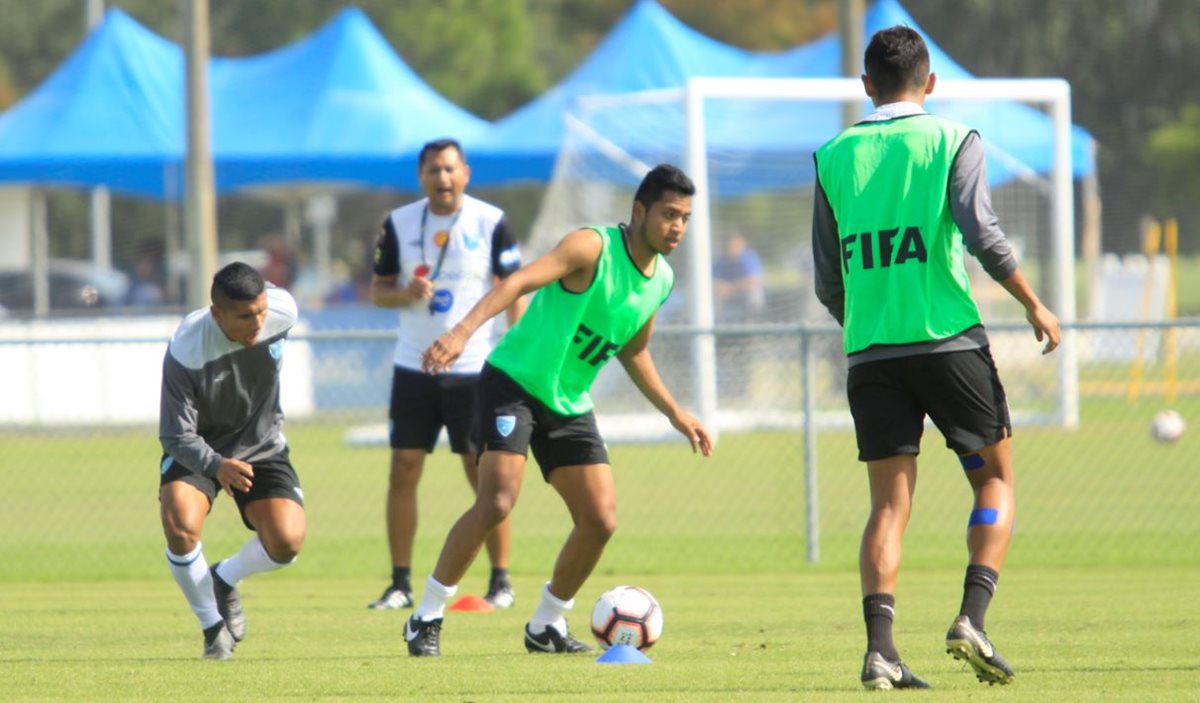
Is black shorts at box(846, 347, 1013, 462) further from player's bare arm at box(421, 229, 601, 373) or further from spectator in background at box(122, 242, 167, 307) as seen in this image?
spectator in background at box(122, 242, 167, 307)

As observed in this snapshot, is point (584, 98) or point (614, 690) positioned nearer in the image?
point (614, 690)

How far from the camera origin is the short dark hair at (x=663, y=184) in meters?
7.69

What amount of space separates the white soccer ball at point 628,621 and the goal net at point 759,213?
9.00m

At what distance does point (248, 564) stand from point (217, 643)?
45 centimetres

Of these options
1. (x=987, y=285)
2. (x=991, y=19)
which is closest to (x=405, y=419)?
(x=987, y=285)

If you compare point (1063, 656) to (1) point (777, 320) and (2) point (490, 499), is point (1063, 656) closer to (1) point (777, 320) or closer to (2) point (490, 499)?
(2) point (490, 499)

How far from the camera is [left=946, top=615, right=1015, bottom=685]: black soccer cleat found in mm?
6410

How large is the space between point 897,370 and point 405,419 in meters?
4.24

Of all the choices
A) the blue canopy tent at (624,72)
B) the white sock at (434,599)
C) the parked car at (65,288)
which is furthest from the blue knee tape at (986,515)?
the parked car at (65,288)

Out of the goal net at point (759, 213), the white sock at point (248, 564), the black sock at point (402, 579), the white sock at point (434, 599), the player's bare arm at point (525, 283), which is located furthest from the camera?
the goal net at point (759, 213)

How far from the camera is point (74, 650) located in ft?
28.0

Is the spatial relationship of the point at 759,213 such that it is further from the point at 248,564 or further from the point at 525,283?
the point at 525,283

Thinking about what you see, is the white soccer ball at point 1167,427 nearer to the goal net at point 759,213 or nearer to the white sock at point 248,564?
the goal net at point 759,213

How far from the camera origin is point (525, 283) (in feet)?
24.4
